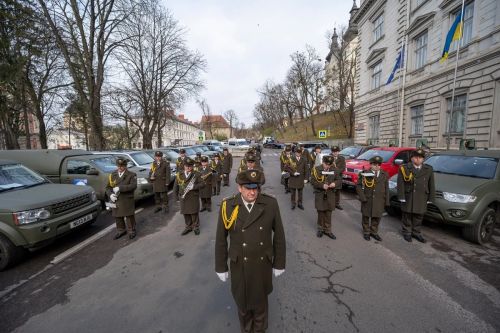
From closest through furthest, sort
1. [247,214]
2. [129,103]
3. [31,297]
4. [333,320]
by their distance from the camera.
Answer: [247,214], [333,320], [31,297], [129,103]

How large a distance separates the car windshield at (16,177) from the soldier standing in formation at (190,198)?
314 cm

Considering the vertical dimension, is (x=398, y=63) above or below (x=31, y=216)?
above

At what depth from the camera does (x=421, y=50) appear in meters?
16.2

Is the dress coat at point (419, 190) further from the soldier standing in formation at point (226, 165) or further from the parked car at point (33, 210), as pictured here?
the soldier standing in formation at point (226, 165)

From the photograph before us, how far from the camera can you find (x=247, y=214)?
2225mm

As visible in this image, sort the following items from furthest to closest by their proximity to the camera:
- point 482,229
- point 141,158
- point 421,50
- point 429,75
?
1. point 421,50
2. point 429,75
3. point 141,158
4. point 482,229

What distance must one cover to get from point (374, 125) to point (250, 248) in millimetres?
24020

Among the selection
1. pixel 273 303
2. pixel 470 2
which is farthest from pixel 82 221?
pixel 470 2

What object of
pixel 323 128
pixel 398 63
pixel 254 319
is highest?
pixel 398 63

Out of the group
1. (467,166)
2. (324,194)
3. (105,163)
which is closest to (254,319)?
(324,194)

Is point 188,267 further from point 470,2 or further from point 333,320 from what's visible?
point 470,2

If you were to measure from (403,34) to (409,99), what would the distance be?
505 centimetres

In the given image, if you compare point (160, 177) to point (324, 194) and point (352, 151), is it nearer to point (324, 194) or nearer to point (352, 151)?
point (324, 194)

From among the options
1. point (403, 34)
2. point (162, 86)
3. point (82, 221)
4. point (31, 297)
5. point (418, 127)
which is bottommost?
point (31, 297)
